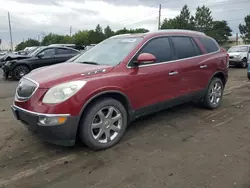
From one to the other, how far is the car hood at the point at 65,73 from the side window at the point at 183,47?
1.61 metres

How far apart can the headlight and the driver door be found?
9264 millimetres

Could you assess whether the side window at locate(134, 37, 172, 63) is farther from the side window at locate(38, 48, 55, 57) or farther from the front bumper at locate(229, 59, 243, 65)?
the front bumper at locate(229, 59, 243, 65)

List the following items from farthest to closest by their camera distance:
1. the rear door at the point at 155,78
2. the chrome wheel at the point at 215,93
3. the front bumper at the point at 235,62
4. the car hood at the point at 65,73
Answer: the front bumper at the point at 235,62 → the chrome wheel at the point at 215,93 → the rear door at the point at 155,78 → the car hood at the point at 65,73

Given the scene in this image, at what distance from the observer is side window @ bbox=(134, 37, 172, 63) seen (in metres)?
4.28

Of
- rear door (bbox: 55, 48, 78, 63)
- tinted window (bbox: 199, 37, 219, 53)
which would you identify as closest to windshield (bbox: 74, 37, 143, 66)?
tinted window (bbox: 199, 37, 219, 53)

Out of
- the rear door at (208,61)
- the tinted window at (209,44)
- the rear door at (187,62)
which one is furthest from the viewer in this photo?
the tinted window at (209,44)

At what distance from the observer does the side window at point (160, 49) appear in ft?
14.0

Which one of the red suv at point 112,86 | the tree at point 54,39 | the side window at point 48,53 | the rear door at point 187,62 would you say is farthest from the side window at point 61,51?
the tree at point 54,39

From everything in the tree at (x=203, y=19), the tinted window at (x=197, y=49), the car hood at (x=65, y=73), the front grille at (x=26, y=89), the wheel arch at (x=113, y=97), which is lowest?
the wheel arch at (x=113, y=97)

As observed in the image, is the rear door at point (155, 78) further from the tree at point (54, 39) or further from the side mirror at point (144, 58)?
the tree at point (54, 39)

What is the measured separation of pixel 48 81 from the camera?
3377 millimetres

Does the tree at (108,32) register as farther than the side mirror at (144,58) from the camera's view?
Yes

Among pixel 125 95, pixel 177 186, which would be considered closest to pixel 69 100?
pixel 125 95

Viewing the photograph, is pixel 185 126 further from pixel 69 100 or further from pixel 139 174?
pixel 69 100
